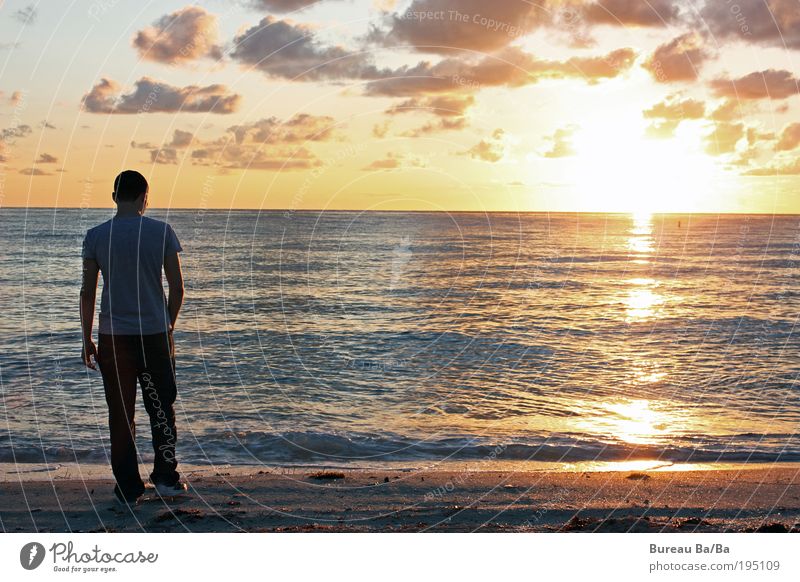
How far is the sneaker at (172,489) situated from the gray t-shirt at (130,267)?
5.35 ft

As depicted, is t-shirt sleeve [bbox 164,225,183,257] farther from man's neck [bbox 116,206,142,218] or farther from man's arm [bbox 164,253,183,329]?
man's neck [bbox 116,206,142,218]

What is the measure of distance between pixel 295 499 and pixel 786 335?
2296cm

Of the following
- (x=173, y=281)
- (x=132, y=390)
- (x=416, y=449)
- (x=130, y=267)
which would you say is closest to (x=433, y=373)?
(x=416, y=449)

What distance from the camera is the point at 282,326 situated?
92.5ft

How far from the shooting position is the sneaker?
25.1ft

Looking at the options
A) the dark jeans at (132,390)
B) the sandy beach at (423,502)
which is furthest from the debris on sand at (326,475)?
the dark jeans at (132,390)

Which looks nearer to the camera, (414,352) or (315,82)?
(315,82)

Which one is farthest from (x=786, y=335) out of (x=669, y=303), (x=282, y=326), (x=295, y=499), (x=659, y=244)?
(x=659, y=244)

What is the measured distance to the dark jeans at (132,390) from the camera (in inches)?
280

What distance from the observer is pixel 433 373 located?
19.2 metres

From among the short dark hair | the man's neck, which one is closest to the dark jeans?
the man's neck

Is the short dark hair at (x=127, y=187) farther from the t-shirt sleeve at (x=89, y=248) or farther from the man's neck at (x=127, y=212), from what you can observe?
the t-shirt sleeve at (x=89, y=248)

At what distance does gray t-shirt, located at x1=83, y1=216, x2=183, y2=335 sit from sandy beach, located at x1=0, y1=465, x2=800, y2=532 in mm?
1779
